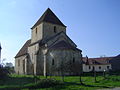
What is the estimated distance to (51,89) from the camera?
64.5 ft

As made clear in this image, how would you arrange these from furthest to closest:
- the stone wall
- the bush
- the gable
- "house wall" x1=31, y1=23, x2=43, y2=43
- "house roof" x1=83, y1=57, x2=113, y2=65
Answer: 1. "house roof" x1=83, y1=57, x2=113, y2=65
2. "house wall" x1=31, y1=23, x2=43, y2=43
3. the stone wall
4. the gable
5. the bush

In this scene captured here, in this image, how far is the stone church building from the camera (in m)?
37.8

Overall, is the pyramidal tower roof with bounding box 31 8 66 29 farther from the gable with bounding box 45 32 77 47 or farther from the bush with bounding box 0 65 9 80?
the bush with bounding box 0 65 9 80

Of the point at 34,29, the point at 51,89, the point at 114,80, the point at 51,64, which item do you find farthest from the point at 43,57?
the point at 51,89

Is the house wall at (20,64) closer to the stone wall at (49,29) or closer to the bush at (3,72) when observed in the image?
the stone wall at (49,29)

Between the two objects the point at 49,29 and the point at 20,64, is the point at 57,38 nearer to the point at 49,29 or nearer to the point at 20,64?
the point at 49,29

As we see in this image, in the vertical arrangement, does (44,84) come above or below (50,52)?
below

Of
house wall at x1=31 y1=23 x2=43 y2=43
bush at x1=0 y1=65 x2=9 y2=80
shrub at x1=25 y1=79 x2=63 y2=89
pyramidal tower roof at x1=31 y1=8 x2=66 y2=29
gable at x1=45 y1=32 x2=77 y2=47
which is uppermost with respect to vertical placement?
pyramidal tower roof at x1=31 y1=8 x2=66 y2=29

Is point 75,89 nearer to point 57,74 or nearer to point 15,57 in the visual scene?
point 57,74

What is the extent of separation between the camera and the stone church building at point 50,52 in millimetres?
37750

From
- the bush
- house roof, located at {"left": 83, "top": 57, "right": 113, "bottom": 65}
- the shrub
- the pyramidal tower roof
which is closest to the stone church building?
the pyramidal tower roof

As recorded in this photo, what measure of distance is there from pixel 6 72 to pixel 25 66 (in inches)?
1175

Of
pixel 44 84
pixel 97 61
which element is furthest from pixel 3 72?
pixel 97 61

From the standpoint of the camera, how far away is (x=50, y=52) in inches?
1539
